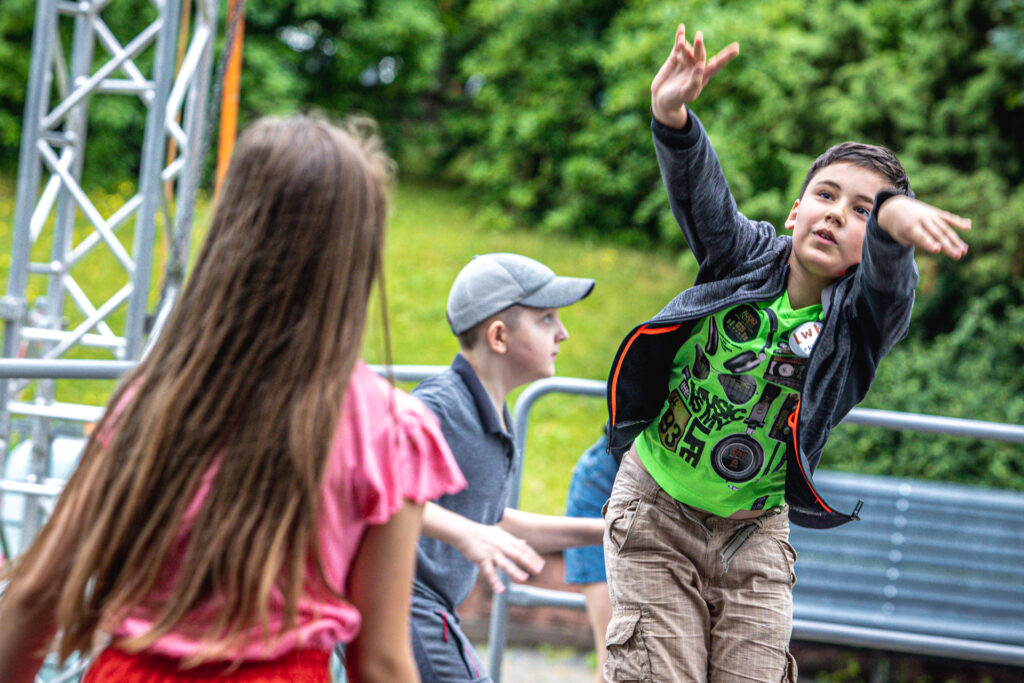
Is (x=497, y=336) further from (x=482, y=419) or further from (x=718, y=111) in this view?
(x=718, y=111)

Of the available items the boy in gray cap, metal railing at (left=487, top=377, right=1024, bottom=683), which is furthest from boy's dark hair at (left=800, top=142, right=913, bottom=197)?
metal railing at (left=487, top=377, right=1024, bottom=683)

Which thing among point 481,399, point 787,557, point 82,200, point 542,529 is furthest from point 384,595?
point 82,200

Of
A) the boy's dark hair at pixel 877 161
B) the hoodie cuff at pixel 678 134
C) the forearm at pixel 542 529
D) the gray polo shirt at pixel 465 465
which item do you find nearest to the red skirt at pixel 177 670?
the gray polo shirt at pixel 465 465

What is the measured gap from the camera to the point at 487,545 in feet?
5.74

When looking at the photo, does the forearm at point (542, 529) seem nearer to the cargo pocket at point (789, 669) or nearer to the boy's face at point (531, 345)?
the boy's face at point (531, 345)

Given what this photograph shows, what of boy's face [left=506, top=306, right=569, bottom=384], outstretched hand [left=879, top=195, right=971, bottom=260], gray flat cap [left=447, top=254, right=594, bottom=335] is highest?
outstretched hand [left=879, top=195, right=971, bottom=260]

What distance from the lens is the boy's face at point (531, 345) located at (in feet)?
8.32

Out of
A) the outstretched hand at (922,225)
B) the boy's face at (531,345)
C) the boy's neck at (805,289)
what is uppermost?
the outstretched hand at (922,225)

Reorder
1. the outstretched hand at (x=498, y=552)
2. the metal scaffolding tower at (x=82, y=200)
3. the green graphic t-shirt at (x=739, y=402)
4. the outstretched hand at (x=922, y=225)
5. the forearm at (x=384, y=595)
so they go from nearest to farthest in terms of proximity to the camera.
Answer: the forearm at (x=384, y=595) < the outstretched hand at (x=498, y=552) < the outstretched hand at (x=922, y=225) < the green graphic t-shirt at (x=739, y=402) < the metal scaffolding tower at (x=82, y=200)

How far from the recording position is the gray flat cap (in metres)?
2.53

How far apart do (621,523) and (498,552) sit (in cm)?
82

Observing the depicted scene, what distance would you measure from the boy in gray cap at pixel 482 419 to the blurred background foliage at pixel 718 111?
420 centimetres

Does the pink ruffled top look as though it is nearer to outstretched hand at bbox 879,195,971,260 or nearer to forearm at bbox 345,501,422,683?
forearm at bbox 345,501,422,683

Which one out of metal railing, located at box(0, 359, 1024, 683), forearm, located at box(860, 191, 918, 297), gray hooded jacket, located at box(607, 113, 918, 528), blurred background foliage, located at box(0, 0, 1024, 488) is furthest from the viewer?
blurred background foliage, located at box(0, 0, 1024, 488)
